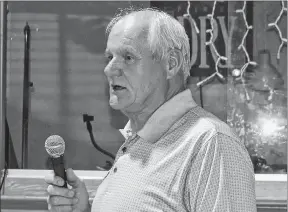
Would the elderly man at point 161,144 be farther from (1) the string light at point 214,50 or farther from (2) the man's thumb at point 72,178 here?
(1) the string light at point 214,50

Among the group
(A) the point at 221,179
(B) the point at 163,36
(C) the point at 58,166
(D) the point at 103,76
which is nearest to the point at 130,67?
(B) the point at 163,36

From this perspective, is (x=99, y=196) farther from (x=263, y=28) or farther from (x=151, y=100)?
(x=263, y=28)

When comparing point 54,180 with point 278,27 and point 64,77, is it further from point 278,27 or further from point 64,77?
point 278,27

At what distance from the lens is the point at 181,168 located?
1491 mm

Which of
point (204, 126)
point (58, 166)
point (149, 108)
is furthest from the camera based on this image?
point (149, 108)

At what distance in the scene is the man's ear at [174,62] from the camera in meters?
1.70

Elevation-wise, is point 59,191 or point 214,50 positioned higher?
point 214,50

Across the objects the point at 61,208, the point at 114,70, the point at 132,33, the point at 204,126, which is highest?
the point at 132,33

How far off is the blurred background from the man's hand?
1.81m

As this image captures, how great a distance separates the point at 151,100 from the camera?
5.64 ft

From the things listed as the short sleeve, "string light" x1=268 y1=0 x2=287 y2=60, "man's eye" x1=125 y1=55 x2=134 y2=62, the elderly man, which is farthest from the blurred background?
the short sleeve

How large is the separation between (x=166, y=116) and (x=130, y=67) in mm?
180

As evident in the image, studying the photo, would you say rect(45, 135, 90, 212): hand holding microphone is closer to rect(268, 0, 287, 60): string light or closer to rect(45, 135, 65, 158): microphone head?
rect(45, 135, 65, 158): microphone head

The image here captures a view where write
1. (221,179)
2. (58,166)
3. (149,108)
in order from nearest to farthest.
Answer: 1. (221,179)
2. (58,166)
3. (149,108)
